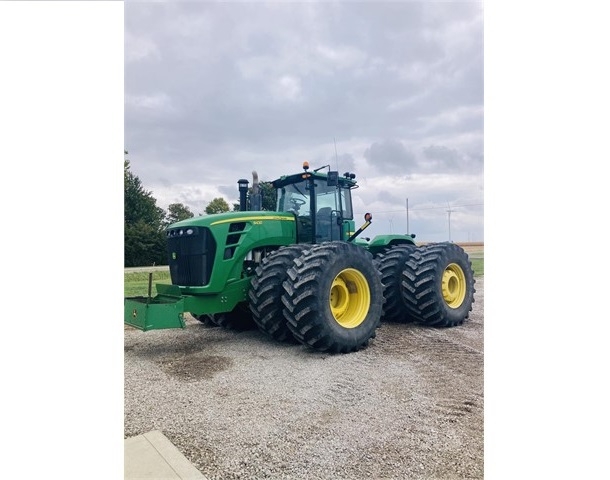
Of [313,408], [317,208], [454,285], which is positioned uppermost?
[317,208]

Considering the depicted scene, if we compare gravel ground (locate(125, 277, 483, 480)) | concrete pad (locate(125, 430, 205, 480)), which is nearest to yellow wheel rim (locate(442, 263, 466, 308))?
gravel ground (locate(125, 277, 483, 480))

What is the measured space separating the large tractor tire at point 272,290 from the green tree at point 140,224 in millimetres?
1006

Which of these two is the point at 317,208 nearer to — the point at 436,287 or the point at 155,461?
the point at 436,287

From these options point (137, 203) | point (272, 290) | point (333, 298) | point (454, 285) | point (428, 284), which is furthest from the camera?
point (454, 285)

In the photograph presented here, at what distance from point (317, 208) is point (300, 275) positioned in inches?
42.3

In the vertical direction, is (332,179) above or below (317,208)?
above

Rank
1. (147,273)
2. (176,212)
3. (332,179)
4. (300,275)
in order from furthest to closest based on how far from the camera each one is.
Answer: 1. (332,179)
2. (300,275)
3. (147,273)
4. (176,212)

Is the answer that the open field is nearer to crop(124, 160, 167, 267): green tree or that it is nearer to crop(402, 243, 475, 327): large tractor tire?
crop(124, 160, 167, 267): green tree

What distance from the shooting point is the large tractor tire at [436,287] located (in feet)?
14.0

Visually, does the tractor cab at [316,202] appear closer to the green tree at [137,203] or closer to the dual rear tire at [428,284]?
the dual rear tire at [428,284]

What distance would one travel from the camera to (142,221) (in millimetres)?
2225

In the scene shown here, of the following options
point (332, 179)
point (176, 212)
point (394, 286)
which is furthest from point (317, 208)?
point (176, 212)

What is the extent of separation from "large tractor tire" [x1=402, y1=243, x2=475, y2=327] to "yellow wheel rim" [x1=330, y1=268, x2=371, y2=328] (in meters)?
0.87

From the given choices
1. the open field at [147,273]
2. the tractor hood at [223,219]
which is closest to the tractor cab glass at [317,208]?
the tractor hood at [223,219]
